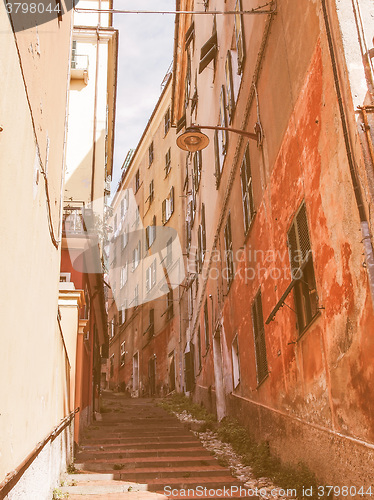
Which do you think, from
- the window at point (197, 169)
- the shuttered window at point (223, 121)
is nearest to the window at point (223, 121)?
the shuttered window at point (223, 121)

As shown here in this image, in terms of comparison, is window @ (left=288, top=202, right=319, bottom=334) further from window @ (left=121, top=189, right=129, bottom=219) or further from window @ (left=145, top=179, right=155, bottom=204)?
window @ (left=121, top=189, right=129, bottom=219)

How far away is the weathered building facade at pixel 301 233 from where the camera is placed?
4785 mm

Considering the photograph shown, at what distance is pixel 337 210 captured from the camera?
5.19 m

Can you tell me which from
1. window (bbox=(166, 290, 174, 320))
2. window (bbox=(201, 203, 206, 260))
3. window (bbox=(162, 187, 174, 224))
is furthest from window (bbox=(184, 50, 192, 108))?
window (bbox=(166, 290, 174, 320))

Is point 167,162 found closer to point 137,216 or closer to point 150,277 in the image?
point 150,277

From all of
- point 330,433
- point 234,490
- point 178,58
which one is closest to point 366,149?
point 330,433

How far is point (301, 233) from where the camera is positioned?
21.3ft

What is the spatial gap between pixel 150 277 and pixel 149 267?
584mm

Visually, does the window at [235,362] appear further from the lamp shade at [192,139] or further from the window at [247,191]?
the lamp shade at [192,139]

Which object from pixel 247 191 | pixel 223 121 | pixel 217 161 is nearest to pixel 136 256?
pixel 217 161

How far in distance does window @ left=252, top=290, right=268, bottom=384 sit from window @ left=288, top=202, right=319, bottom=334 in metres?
2.12

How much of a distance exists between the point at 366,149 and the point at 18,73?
119 inches

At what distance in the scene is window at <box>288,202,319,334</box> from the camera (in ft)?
20.3

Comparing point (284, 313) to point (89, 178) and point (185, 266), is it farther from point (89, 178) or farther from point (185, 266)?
point (185, 266)
